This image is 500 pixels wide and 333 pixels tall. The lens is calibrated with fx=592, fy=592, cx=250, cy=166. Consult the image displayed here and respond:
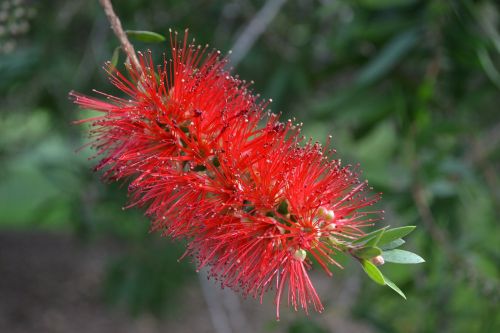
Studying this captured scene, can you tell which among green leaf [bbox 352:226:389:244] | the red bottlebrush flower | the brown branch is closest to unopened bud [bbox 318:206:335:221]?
the red bottlebrush flower

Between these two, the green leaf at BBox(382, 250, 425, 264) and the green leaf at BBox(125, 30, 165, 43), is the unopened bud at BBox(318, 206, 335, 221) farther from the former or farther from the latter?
the green leaf at BBox(125, 30, 165, 43)

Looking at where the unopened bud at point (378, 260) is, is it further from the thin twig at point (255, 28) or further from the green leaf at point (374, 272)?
the thin twig at point (255, 28)

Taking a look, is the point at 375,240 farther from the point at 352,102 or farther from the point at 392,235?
the point at 352,102

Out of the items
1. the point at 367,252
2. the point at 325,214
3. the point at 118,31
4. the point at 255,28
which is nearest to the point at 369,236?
the point at 367,252

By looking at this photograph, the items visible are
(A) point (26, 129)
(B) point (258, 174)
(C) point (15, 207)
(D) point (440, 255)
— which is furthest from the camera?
(C) point (15, 207)

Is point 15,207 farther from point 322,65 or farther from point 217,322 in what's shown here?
point 322,65

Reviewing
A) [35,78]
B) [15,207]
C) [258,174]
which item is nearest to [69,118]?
[35,78]
